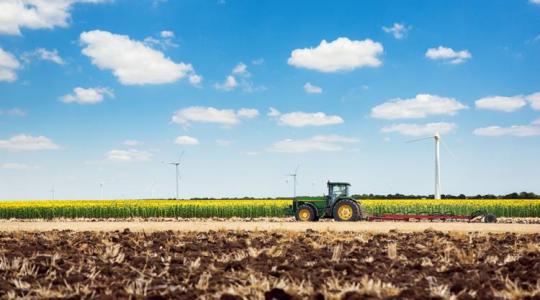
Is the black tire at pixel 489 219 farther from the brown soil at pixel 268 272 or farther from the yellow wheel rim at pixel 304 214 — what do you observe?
the brown soil at pixel 268 272

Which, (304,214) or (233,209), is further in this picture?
(233,209)

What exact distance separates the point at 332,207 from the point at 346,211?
1220 millimetres

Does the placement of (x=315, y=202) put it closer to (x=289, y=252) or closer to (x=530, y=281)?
(x=289, y=252)

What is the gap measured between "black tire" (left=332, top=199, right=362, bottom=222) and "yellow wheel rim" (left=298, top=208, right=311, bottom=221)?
1781 millimetres

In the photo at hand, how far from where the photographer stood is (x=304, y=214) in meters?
36.9

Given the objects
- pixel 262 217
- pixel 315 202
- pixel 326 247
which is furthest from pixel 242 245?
pixel 262 217

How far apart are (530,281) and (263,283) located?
427cm

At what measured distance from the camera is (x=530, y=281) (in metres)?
9.89

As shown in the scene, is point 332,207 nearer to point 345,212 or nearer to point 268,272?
point 345,212

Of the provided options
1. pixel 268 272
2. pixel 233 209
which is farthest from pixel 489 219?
pixel 268 272

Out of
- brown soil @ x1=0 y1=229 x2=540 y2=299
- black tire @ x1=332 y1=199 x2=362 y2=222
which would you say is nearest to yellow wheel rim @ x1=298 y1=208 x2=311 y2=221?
black tire @ x1=332 y1=199 x2=362 y2=222

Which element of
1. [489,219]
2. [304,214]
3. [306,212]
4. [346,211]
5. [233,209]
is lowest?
[489,219]

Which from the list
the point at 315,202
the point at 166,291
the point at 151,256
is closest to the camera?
the point at 166,291

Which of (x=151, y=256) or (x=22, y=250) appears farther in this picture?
(x=22, y=250)
